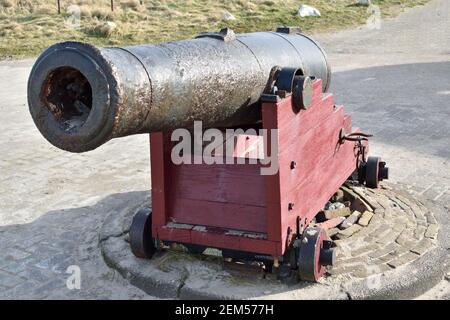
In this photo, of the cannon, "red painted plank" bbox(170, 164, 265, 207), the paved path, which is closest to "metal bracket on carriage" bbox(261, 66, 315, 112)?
the cannon

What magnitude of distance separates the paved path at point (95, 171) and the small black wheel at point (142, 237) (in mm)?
227

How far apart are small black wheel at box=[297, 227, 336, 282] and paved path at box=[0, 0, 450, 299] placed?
71cm

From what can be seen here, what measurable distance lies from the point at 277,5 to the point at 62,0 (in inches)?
360

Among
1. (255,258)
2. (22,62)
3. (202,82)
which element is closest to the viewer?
(202,82)

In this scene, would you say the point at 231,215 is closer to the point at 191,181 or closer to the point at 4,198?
the point at 191,181

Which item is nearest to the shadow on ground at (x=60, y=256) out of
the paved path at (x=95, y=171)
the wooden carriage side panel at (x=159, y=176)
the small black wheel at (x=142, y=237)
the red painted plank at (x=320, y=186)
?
the paved path at (x=95, y=171)

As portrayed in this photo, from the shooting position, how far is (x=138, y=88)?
2.61m

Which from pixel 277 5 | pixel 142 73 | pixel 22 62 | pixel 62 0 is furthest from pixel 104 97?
pixel 62 0

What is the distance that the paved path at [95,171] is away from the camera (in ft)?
13.7

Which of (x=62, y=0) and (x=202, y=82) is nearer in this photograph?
(x=202, y=82)

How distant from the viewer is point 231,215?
12.7 feet

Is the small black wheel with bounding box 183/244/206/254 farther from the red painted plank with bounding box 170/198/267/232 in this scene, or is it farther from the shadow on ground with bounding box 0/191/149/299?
the shadow on ground with bounding box 0/191/149/299

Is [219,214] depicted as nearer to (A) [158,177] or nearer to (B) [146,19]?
(A) [158,177]
